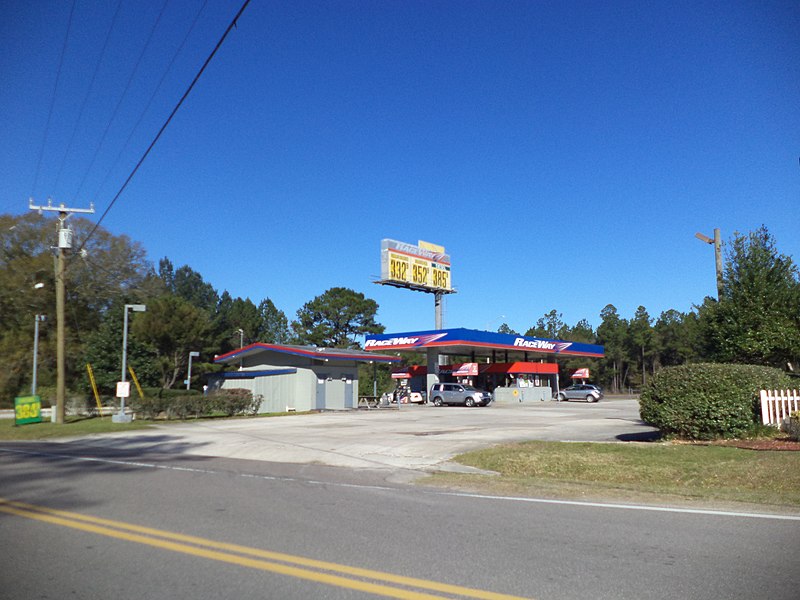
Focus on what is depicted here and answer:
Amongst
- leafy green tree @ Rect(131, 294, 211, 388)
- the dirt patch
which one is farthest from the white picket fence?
leafy green tree @ Rect(131, 294, 211, 388)

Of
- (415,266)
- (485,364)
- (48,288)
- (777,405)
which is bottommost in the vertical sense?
(777,405)

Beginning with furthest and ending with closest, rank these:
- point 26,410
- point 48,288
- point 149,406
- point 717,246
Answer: point 48,288, point 149,406, point 26,410, point 717,246

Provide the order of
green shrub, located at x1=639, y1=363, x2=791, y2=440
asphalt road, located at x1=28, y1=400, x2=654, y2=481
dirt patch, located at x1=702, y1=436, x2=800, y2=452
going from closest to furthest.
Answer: dirt patch, located at x1=702, y1=436, x2=800, y2=452 < green shrub, located at x1=639, y1=363, x2=791, y2=440 < asphalt road, located at x1=28, y1=400, x2=654, y2=481

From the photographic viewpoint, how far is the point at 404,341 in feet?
177

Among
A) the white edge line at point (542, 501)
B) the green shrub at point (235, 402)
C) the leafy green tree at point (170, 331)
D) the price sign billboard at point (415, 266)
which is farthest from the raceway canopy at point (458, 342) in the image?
the white edge line at point (542, 501)

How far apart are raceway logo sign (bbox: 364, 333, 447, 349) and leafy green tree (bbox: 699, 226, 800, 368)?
27687 millimetres

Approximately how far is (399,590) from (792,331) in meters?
21.9

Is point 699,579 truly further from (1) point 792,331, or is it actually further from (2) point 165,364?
(2) point 165,364

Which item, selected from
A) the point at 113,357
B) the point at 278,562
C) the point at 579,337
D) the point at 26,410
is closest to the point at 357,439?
the point at 278,562

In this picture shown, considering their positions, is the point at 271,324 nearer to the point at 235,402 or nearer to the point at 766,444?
the point at 235,402

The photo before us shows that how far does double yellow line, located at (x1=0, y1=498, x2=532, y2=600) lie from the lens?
5.05m

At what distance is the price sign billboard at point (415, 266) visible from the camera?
62062 millimetres

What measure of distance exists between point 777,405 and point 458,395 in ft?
→ 108

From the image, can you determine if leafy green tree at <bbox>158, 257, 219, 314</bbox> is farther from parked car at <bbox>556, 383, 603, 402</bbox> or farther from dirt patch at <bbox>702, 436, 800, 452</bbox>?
dirt patch at <bbox>702, 436, 800, 452</bbox>
